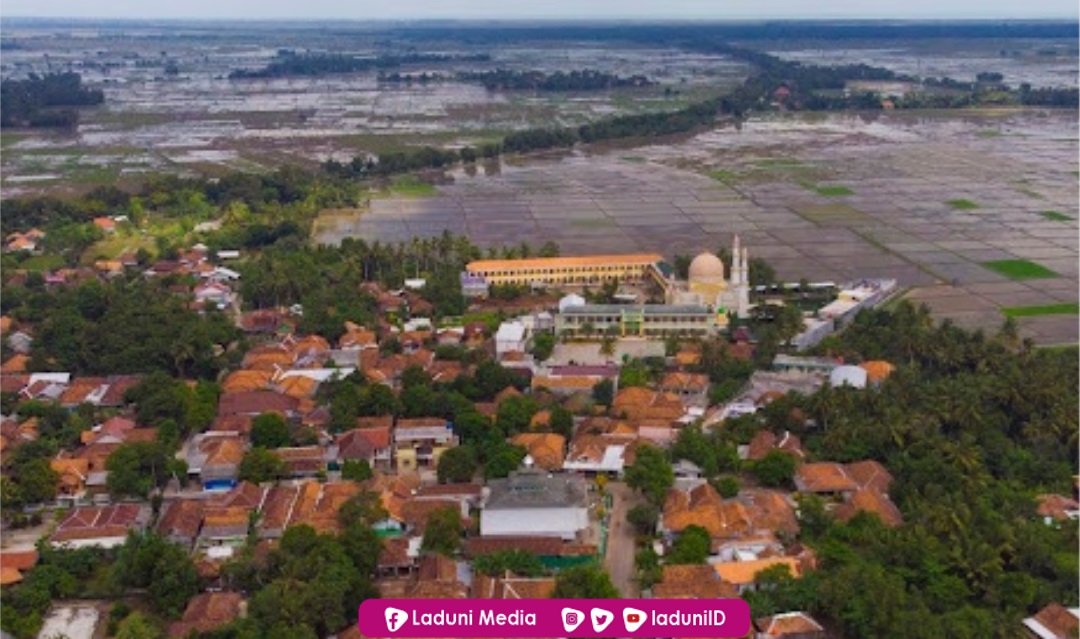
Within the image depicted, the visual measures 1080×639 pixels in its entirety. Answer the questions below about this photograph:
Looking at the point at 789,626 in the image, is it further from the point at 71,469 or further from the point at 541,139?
the point at 541,139

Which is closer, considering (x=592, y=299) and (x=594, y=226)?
(x=592, y=299)

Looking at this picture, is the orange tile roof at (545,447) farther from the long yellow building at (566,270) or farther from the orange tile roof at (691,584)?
the long yellow building at (566,270)

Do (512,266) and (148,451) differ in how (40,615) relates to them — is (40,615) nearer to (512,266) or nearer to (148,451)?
(148,451)

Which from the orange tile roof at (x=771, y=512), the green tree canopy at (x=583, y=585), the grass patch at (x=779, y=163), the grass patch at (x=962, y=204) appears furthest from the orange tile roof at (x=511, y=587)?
the grass patch at (x=779, y=163)

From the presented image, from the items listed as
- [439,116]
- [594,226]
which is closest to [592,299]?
[594,226]

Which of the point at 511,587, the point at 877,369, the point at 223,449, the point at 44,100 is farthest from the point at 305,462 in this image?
the point at 44,100

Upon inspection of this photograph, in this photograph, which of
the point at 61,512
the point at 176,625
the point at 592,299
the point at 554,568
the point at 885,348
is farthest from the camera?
the point at 592,299

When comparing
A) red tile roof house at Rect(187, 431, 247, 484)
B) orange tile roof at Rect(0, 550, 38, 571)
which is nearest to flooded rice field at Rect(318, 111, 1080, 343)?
red tile roof house at Rect(187, 431, 247, 484)
